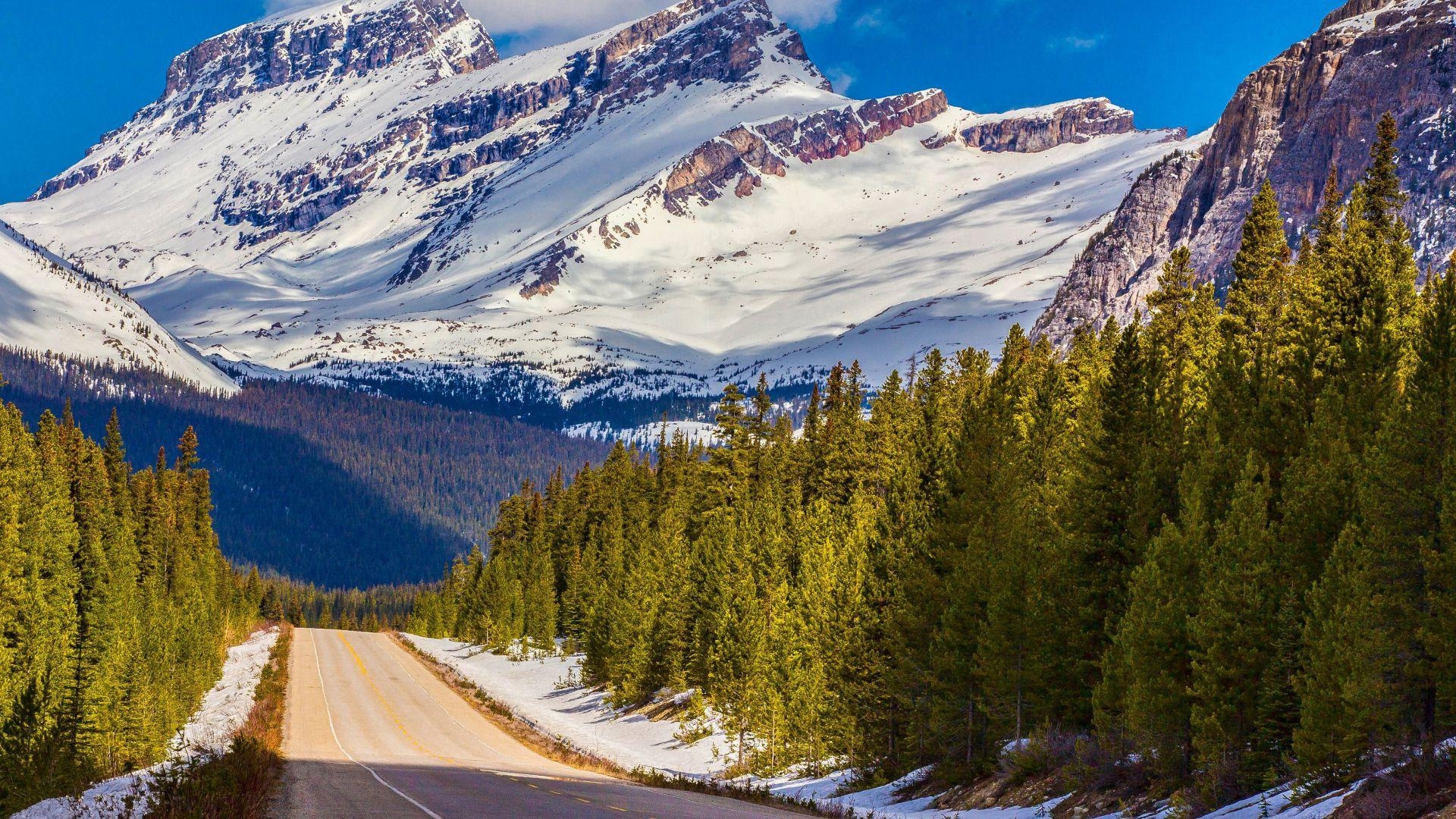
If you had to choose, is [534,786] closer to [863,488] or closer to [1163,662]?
[1163,662]

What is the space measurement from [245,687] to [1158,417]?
58.2 metres

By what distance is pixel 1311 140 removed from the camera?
513ft

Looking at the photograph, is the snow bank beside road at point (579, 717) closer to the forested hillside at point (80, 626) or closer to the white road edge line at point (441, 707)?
the white road edge line at point (441, 707)

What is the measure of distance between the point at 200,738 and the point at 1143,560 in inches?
1555

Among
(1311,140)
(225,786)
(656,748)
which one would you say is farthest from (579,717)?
(1311,140)

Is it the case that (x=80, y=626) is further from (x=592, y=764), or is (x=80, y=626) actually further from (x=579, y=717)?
(x=592, y=764)

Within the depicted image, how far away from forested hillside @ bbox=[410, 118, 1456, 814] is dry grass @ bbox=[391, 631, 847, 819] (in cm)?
544

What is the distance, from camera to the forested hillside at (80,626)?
4234 centimetres

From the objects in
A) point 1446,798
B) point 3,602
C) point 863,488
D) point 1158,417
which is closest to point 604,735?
point 863,488

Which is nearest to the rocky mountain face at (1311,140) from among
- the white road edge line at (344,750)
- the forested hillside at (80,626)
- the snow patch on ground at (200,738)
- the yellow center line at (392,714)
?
the yellow center line at (392,714)

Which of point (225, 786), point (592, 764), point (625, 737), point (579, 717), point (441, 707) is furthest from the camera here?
point (579, 717)

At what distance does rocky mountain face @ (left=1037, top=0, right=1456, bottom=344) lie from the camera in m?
147

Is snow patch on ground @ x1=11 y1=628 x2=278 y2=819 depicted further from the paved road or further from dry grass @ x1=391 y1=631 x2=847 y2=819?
dry grass @ x1=391 y1=631 x2=847 y2=819

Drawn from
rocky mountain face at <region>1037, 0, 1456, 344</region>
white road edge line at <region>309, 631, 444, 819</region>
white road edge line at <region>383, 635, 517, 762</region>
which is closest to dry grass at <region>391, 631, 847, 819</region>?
white road edge line at <region>383, 635, 517, 762</region>
